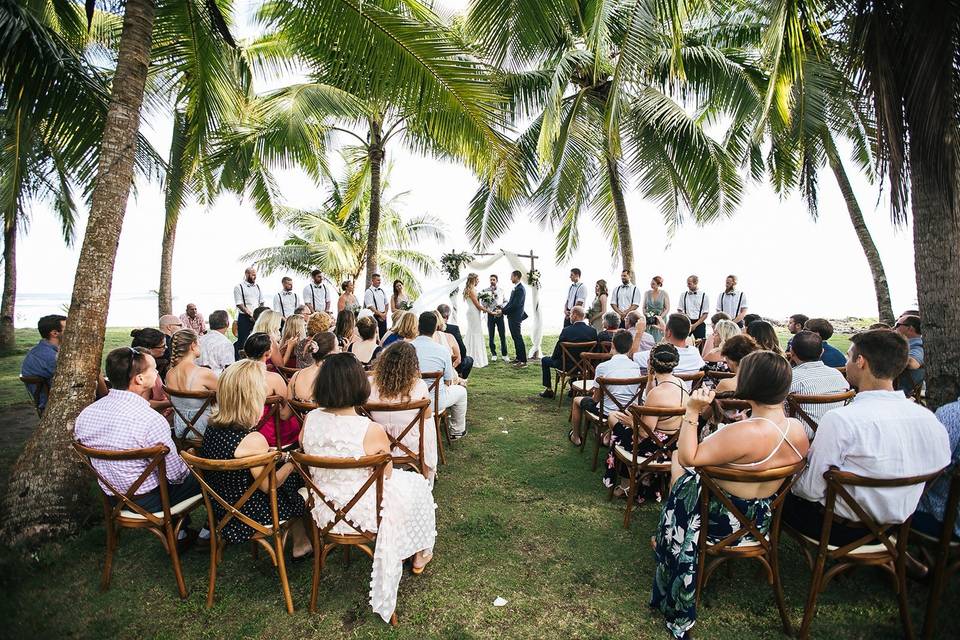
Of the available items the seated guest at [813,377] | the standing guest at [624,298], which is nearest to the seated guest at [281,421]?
the seated guest at [813,377]

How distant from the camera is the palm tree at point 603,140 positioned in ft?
30.3

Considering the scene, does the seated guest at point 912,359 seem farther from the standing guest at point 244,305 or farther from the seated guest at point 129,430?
the standing guest at point 244,305

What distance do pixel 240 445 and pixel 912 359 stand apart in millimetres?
6194

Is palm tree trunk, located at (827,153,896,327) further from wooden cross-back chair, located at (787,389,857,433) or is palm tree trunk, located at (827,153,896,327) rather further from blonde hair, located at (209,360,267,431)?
blonde hair, located at (209,360,267,431)

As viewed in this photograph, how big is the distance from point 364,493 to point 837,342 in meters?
16.5

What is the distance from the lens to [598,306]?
10.9 meters

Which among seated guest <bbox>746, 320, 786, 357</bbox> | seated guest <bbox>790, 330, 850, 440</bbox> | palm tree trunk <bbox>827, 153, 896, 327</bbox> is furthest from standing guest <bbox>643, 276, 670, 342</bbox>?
seated guest <bbox>790, 330, 850, 440</bbox>

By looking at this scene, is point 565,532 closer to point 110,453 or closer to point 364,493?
point 364,493

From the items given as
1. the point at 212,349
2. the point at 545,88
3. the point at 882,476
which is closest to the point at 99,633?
the point at 212,349

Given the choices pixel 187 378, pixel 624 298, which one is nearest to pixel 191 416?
pixel 187 378

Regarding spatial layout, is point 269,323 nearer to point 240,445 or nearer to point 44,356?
point 44,356

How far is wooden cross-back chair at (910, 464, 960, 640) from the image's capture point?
8.10ft

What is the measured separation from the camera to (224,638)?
2732mm

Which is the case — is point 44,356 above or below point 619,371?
above
